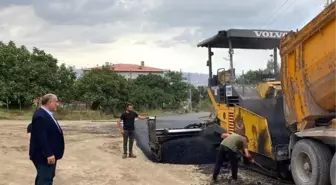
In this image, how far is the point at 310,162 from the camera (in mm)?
6117

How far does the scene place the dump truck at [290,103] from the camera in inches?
229

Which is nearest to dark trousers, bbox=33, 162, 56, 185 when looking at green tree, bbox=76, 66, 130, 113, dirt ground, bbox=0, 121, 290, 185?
dirt ground, bbox=0, 121, 290, 185

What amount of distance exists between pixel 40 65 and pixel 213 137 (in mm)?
27542

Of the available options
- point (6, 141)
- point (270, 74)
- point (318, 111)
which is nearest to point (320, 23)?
point (318, 111)

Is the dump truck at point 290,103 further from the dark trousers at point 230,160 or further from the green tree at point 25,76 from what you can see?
the green tree at point 25,76

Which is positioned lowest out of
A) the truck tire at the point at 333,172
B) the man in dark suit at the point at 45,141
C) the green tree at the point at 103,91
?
the truck tire at the point at 333,172

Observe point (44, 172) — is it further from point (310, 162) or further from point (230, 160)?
point (230, 160)

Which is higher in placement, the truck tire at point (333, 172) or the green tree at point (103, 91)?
the green tree at point (103, 91)

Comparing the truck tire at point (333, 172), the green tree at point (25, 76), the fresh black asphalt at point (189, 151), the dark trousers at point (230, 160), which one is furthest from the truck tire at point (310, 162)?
the green tree at point (25, 76)

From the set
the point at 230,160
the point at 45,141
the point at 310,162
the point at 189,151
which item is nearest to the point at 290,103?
the point at 310,162

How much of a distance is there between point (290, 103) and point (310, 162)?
3.45ft

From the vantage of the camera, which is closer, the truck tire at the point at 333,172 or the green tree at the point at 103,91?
the truck tire at the point at 333,172

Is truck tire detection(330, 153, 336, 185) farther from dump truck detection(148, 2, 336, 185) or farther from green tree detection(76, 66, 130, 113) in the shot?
green tree detection(76, 66, 130, 113)

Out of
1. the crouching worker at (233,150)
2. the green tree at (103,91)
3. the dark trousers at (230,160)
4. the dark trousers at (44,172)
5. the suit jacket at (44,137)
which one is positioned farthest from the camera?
the green tree at (103,91)
